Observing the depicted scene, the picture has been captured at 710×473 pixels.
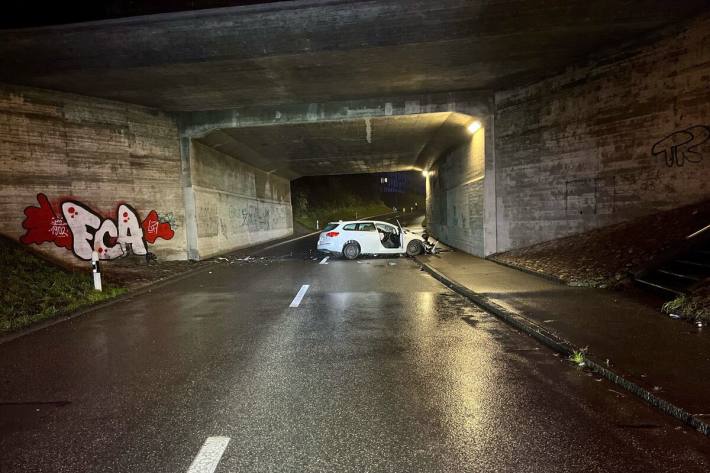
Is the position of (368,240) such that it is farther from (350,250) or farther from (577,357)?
(577,357)

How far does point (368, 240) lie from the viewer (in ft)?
54.4

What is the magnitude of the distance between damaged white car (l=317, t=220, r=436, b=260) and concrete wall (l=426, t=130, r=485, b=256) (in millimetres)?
2342

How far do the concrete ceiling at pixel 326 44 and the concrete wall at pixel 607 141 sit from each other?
2.62 ft

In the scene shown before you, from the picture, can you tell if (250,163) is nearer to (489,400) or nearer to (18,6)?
(18,6)

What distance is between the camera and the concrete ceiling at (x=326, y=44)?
8.66m

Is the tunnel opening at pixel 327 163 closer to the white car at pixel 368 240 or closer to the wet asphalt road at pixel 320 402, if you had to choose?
the white car at pixel 368 240

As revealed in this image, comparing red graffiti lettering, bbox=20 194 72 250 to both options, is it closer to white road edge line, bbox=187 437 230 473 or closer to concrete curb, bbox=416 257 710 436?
concrete curb, bbox=416 257 710 436

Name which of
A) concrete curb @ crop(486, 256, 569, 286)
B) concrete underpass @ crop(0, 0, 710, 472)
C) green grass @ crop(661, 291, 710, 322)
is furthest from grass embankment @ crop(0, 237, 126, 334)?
green grass @ crop(661, 291, 710, 322)

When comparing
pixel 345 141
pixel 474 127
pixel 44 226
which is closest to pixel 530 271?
pixel 474 127

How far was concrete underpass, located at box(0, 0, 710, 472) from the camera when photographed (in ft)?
10.7

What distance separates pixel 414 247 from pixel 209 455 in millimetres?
14207

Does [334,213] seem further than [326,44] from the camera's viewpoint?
Yes

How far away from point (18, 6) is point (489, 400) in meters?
11.9

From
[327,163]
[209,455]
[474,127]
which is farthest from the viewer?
[327,163]
